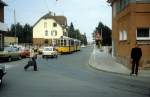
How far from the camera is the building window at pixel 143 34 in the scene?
28875 mm

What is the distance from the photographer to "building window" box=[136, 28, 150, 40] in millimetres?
28875

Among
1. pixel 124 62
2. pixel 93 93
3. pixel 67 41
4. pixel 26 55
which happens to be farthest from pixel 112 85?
pixel 67 41

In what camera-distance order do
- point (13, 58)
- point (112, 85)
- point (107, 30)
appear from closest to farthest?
point (112, 85) → point (13, 58) → point (107, 30)

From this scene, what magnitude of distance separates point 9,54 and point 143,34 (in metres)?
17.8

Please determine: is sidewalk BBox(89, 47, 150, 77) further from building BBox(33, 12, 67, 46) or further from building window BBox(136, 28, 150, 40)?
building BBox(33, 12, 67, 46)

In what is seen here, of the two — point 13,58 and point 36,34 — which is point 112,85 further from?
point 36,34

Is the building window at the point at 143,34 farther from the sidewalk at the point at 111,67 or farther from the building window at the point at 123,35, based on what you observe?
the building window at the point at 123,35

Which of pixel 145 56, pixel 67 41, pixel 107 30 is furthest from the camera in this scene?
pixel 107 30

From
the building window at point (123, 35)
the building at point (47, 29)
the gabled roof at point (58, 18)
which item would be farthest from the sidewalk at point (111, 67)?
the gabled roof at point (58, 18)

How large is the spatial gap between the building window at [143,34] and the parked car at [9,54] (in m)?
17.0

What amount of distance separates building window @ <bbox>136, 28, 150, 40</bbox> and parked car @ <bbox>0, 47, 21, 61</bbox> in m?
17.0

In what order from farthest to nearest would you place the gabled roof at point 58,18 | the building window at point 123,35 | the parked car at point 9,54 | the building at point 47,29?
the gabled roof at point 58,18, the building at point 47,29, the parked car at point 9,54, the building window at point 123,35

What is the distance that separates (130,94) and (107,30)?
9227cm

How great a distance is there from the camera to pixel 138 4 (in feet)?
93.8
